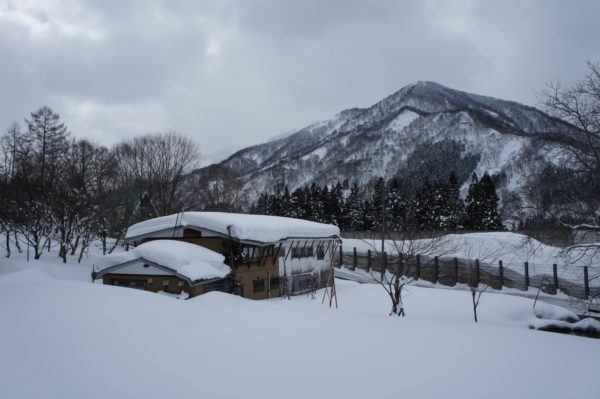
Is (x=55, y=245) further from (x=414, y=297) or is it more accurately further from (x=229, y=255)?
(x=414, y=297)

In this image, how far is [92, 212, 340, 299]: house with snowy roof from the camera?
608 inches

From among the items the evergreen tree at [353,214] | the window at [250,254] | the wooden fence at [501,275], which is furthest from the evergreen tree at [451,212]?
the window at [250,254]

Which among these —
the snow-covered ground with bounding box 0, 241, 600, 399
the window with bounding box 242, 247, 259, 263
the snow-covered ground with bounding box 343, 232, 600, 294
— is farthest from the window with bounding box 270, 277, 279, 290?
the snow-covered ground with bounding box 0, 241, 600, 399

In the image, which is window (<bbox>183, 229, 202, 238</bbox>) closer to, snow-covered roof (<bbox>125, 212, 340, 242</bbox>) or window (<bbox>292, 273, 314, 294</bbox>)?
snow-covered roof (<bbox>125, 212, 340, 242</bbox>)

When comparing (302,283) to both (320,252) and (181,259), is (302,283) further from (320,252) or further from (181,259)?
(181,259)

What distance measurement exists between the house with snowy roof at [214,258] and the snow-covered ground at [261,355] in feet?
21.3

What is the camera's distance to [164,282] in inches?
609

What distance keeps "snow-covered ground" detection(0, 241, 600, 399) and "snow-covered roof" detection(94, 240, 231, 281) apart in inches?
236

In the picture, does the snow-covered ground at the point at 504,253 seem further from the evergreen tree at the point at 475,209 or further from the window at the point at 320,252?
the evergreen tree at the point at 475,209

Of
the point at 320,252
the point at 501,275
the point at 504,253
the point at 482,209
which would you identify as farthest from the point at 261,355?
the point at 482,209

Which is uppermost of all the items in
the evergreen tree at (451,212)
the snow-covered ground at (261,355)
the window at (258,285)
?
the evergreen tree at (451,212)

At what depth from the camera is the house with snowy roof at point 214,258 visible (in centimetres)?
1544

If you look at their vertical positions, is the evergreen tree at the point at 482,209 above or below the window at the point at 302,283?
above

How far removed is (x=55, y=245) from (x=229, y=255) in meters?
21.6
